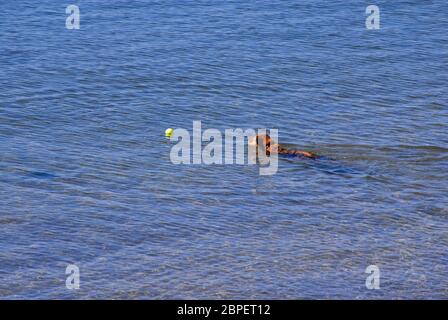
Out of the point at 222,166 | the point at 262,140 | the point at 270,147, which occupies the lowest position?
→ the point at 222,166

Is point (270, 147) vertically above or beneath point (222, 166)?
above

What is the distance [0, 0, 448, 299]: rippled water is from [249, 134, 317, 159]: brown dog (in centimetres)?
35

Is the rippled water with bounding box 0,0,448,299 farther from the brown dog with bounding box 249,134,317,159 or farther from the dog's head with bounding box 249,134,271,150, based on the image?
the dog's head with bounding box 249,134,271,150

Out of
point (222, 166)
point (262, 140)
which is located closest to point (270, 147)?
point (262, 140)

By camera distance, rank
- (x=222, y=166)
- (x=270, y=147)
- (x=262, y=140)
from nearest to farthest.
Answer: (x=222, y=166), (x=262, y=140), (x=270, y=147)

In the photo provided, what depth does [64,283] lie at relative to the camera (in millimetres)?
16125

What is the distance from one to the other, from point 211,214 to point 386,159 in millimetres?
4997

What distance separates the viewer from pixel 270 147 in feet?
72.0

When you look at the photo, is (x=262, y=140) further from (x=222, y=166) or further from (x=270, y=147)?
(x=222, y=166)

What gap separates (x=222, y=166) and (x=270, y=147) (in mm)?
1237

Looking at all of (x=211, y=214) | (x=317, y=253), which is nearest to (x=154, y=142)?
(x=211, y=214)

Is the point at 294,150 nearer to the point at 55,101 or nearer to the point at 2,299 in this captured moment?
the point at 55,101

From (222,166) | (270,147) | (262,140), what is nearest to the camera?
(222,166)

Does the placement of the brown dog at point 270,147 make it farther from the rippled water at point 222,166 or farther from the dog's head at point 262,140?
the rippled water at point 222,166
